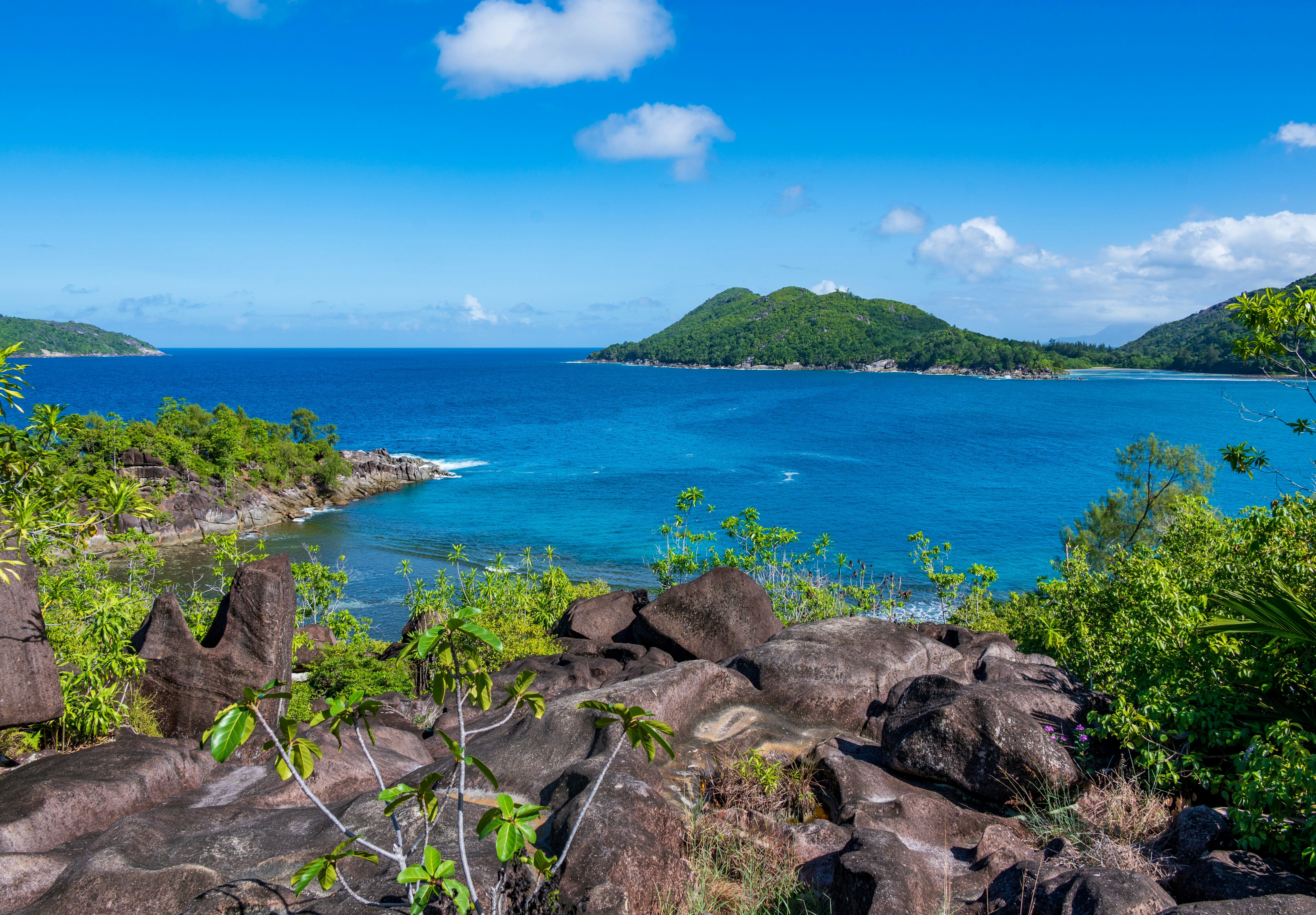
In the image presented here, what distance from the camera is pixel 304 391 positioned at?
15488 centimetres

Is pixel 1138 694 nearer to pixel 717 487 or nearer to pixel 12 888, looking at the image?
pixel 12 888

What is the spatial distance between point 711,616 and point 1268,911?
1266 centimetres

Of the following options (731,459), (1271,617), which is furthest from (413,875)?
(731,459)

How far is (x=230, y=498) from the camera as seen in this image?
1880 inches

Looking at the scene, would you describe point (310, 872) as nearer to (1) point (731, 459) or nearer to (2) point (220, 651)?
(2) point (220, 651)

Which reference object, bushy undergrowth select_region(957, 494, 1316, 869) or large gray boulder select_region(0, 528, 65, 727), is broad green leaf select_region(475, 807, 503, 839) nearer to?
bushy undergrowth select_region(957, 494, 1316, 869)

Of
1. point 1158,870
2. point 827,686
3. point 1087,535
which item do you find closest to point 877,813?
point 1158,870

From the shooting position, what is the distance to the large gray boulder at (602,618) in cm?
1975

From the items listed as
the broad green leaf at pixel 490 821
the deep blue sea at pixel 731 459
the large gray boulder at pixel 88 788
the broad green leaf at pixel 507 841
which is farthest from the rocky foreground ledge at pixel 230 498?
the broad green leaf at pixel 507 841

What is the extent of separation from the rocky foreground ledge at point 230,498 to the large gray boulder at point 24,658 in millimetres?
24984

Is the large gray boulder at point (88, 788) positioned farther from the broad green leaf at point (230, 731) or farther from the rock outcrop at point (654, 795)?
the broad green leaf at point (230, 731)

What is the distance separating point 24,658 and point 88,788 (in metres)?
1.95

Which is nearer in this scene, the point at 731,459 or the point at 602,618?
the point at 602,618

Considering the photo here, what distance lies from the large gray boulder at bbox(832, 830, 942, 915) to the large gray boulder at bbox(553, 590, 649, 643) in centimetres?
1279
